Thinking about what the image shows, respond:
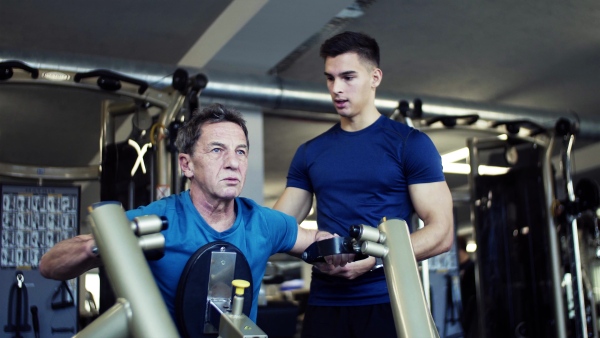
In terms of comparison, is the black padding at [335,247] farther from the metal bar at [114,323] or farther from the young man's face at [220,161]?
the metal bar at [114,323]

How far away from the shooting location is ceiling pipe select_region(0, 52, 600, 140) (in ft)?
16.4

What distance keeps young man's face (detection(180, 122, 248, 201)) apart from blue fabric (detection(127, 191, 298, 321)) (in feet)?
0.23

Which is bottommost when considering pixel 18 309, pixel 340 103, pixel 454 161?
pixel 18 309

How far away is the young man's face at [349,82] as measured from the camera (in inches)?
92.8

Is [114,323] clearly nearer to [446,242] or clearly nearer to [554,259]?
[446,242]

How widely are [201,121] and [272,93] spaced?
156 inches

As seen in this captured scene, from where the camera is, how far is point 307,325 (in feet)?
7.52

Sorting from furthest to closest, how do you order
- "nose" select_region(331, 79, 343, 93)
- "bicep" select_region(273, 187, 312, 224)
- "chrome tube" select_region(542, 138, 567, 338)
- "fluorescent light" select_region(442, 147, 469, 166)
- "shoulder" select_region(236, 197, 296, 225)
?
"fluorescent light" select_region(442, 147, 469, 166) → "chrome tube" select_region(542, 138, 567, 338) → "bicep" select_region(273, 187, 312, 224) → "nose" select_region(331, 79, 343, 93) → "shoulder" select_region(236, 197, 296, 225)

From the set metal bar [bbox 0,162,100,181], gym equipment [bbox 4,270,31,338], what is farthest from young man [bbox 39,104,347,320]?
metal bar [bbox 0,162,100,181]

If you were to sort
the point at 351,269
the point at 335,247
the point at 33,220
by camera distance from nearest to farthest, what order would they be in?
the point at 335,247, the point at 351,269, the point at 33,220

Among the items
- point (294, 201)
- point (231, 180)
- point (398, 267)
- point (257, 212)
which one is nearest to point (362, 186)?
point (294, 201)

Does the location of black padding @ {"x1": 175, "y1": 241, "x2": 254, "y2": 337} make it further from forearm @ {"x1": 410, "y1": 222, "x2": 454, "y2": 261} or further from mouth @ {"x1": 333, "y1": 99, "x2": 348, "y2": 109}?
mouth @ {"x1": 333, "y1": 99, "x2": 348, "y2": 109}

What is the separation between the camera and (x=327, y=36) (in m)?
5.84

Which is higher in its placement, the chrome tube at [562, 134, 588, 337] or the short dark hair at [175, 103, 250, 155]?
the short dark hair at [175, 103, 250, 155]
